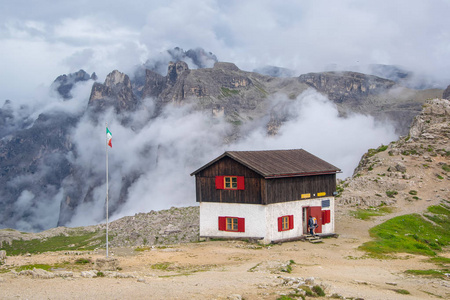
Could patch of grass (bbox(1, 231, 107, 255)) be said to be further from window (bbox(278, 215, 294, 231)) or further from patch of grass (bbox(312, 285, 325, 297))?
patch of grass (bbox(312, 285, 325, 297))

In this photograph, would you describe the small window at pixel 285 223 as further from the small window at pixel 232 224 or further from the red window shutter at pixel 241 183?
the red window shutter at pixel 241 183

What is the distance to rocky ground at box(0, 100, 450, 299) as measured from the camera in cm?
2197

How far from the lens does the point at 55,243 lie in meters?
75.5

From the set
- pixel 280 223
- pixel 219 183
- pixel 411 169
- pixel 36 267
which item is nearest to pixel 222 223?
pixel 219 183

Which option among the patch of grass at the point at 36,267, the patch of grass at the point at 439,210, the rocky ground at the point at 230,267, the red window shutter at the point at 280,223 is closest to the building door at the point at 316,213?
the rocky ground at the point at 230,267

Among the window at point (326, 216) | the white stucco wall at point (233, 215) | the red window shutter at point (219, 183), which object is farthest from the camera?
the window at point (326, 216)

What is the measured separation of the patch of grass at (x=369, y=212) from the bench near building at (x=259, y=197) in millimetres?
12536

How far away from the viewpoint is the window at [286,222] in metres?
42.2

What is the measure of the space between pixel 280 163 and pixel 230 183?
567cm

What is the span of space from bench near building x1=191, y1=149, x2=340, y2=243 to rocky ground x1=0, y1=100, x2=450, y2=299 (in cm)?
155

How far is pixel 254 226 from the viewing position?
137 ft

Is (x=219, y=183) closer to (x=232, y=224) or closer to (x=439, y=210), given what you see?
(x=232, y=224)

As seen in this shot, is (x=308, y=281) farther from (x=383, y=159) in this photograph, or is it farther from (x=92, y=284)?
(x=383, y=159)

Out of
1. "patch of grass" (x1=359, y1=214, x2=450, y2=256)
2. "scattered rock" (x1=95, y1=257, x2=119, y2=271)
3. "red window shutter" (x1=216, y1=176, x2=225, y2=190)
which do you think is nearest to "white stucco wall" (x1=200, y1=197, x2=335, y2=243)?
"red window shutter" (x1=216, y1=176, x2=225, y2=190)
